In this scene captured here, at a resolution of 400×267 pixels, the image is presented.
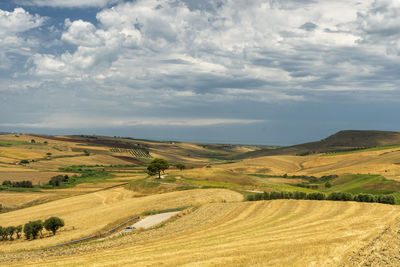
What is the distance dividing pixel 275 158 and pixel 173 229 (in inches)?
6335

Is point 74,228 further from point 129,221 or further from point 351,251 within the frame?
point 351,251

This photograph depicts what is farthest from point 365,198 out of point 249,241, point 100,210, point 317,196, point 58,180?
point 58,180

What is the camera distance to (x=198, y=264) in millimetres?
23906

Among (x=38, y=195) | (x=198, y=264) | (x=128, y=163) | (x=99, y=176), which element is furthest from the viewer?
(x=128, y=163)

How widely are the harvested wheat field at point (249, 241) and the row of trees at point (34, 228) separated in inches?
731

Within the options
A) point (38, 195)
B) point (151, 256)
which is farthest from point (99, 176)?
point (151, 256)

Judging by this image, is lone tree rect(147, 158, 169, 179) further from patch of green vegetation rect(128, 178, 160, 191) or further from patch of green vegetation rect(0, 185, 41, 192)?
patch of green vegetation rect(0, 185, 41, 192)

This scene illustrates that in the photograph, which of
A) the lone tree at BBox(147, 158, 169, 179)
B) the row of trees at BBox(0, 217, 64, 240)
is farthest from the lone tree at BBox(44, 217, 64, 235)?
the lone tree at BBox(147, 158, 169, 179)

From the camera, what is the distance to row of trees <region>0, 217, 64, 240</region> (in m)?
52.7

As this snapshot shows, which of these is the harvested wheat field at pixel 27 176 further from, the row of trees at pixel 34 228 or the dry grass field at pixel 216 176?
the row of trees at pixel 34 228

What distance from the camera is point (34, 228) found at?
5278cm

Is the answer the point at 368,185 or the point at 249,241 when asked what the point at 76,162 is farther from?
the point at 249,241

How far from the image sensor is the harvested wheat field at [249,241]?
2488cm

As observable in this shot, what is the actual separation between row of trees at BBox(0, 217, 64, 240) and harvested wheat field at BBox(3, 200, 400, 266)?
18.6 metres
